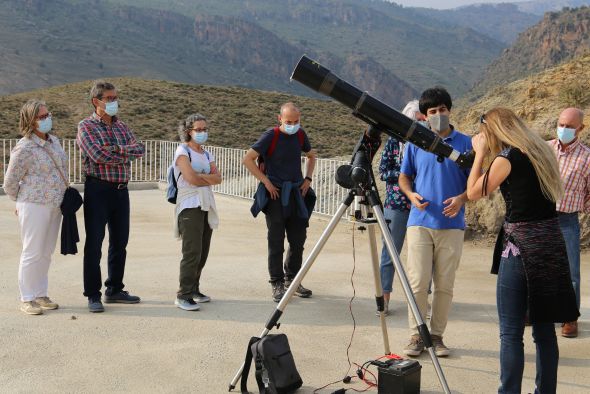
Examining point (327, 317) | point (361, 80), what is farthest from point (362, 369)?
point (361, 80)

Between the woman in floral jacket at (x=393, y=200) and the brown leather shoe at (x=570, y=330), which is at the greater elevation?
the woman in floral jacket at (x=393, y=200)

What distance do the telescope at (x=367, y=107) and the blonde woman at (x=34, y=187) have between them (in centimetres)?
272

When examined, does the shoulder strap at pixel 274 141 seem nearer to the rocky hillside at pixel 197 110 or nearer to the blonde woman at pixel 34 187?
the blonde woman at pixel 34 187

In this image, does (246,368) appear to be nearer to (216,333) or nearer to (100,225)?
(216,333)

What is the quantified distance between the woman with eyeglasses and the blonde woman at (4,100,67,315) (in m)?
1.01

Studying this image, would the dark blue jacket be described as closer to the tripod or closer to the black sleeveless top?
the tripod

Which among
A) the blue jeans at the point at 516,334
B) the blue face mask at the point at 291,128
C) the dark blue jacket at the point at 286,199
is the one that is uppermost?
the blue face mask at the point at 291,128

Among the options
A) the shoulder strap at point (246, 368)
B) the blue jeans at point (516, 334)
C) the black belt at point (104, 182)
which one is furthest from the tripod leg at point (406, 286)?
the black belt at point (104, 182)

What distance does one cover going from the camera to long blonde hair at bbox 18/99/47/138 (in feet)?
19.3

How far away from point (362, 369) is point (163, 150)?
13.1m

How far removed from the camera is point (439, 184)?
506cm

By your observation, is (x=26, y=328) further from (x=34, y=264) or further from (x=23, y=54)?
(x=23, y=54)

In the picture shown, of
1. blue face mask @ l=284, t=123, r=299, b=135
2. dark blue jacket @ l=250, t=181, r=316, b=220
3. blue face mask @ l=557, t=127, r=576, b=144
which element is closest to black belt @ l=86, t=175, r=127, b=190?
Result: dark blue jacket @ l=250, t=181, r=316, b=220

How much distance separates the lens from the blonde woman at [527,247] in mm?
3799
